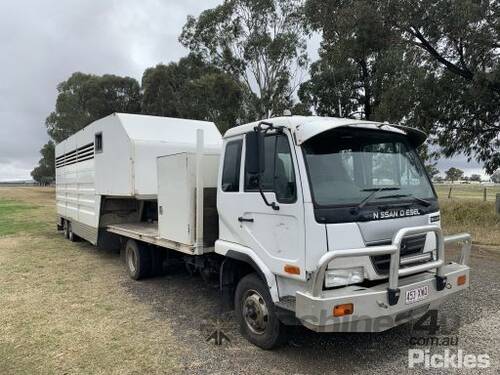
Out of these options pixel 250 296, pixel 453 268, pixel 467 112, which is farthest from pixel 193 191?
pixel 467 112

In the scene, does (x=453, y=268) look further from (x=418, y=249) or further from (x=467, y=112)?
(x=467, y=112)

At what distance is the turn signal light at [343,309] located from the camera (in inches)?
137

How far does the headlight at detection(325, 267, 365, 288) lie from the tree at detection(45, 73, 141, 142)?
32.4 meters

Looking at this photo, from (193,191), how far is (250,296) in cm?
157

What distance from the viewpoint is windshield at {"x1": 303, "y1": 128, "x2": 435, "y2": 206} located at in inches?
154

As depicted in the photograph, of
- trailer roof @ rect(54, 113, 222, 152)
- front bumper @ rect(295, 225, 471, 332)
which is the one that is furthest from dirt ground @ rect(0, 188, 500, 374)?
trailer roof @ rect(54, 113, 222, 152)

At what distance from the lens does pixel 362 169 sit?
4148mm

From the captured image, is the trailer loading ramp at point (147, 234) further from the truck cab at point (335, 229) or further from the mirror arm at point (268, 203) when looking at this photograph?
the mirror arm at point (268, 203)

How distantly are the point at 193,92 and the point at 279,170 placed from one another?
69.7 ft

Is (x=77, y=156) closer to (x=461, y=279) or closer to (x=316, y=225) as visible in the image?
(x=316, y=225)

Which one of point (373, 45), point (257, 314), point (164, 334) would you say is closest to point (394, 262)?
point (257, 314)

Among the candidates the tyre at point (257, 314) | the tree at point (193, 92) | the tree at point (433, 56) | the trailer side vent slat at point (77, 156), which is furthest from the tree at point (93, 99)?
the tyre at point (257, 314)

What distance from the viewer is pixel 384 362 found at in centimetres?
409

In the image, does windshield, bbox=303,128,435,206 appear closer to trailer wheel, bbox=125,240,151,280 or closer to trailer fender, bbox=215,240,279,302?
trailer fender, bbox=215,240,279,302
